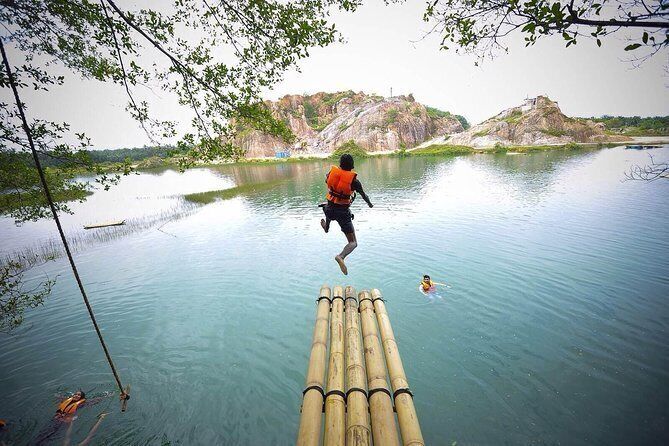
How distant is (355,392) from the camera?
6250 millimetres

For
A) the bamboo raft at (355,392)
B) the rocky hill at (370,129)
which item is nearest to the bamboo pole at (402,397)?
the bamboo raft at (355,392)

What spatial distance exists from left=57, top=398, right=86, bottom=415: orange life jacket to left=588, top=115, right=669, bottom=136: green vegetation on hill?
196m

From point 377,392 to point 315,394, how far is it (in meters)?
1.42

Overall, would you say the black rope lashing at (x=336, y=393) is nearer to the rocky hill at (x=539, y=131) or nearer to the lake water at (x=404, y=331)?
the lake water at (x=404, y=331)

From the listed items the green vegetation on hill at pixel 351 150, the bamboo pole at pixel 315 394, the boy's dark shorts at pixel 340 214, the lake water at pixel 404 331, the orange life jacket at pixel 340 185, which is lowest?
the lake water at pixel 404 331

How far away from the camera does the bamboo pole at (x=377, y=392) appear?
5.37 meters

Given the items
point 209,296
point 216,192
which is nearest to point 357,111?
point 216,192

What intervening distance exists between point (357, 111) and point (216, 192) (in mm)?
141772

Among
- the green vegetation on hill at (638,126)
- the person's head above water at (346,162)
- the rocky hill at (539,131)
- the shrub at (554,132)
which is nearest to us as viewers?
the person's head above water at (346,162)

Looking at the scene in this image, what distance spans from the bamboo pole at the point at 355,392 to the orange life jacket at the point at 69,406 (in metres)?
8.30

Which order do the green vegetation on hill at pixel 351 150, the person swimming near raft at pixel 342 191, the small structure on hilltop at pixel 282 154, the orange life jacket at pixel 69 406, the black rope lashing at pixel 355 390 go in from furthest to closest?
the small structure on hilltop at pixel 282 154, the green vegetation on hill at pixel 351 150, the person swimming near raft at pixel 342 191, the orange life jacket at pixel 69 406, the black rope lashing at pixel 355 390

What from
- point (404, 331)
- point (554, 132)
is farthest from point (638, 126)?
point (404, 331)

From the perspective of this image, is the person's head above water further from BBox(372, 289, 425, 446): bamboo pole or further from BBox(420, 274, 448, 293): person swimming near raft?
BBox(420, 274, 448, 293): person swimming near raft

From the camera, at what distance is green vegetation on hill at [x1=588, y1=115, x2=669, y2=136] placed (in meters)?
131
